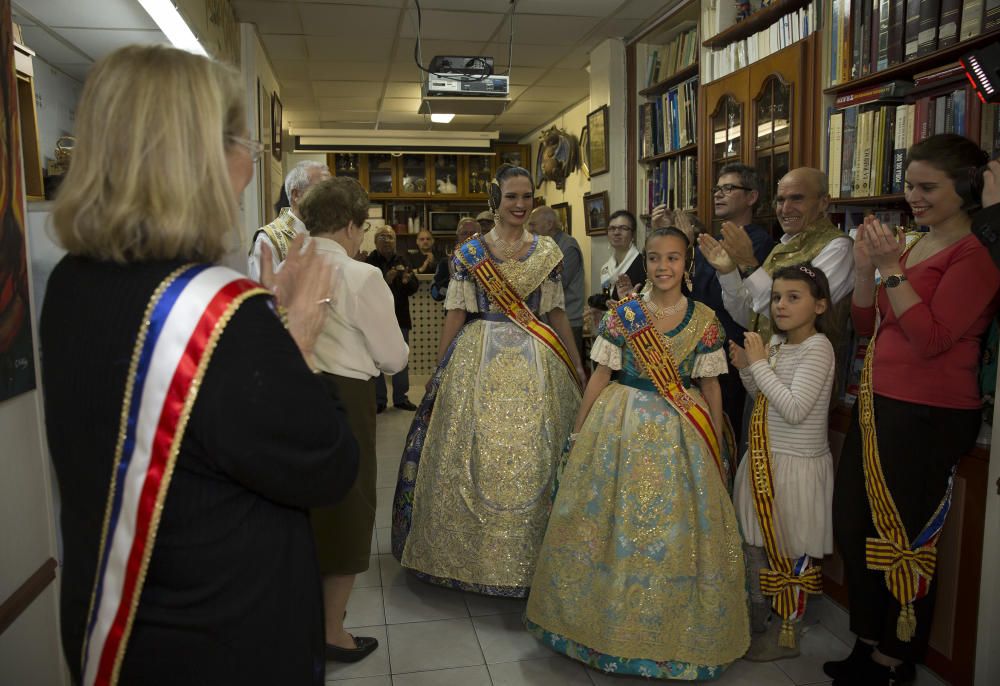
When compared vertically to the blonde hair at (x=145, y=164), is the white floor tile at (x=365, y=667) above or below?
below

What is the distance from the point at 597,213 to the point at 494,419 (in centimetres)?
324

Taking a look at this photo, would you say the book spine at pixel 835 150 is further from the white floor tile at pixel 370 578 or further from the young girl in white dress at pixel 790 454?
the white floor tile at pixel 370 578

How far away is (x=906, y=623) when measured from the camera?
1.99m

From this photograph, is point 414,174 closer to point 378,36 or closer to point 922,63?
point 378,36

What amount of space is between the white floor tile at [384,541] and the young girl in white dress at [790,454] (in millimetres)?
1521

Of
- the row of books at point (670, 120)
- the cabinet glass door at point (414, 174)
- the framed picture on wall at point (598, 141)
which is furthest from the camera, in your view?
the cabinet glass door at point (414, 174)

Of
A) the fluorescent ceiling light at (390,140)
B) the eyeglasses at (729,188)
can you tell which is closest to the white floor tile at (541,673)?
the eyeglasses at (729,188)

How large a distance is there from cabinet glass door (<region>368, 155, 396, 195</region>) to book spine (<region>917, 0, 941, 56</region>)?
23.6 feet

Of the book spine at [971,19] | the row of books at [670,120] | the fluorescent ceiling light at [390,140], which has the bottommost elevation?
the book spine at [971,19]

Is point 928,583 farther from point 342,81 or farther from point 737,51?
point 342,81

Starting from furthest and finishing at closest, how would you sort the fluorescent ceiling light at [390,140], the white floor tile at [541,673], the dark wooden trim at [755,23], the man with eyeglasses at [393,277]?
1. the fluorescent ceiling light at [390,140]
2. the man with eyeglasses at [393,277]
3. the dark wooden trim at [755,23]
4. the white floor tile at [541,673]

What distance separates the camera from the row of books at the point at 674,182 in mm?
4352

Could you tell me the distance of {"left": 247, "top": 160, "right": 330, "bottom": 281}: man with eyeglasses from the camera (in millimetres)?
2535

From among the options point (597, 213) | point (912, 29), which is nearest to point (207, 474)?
point (912, 29)
